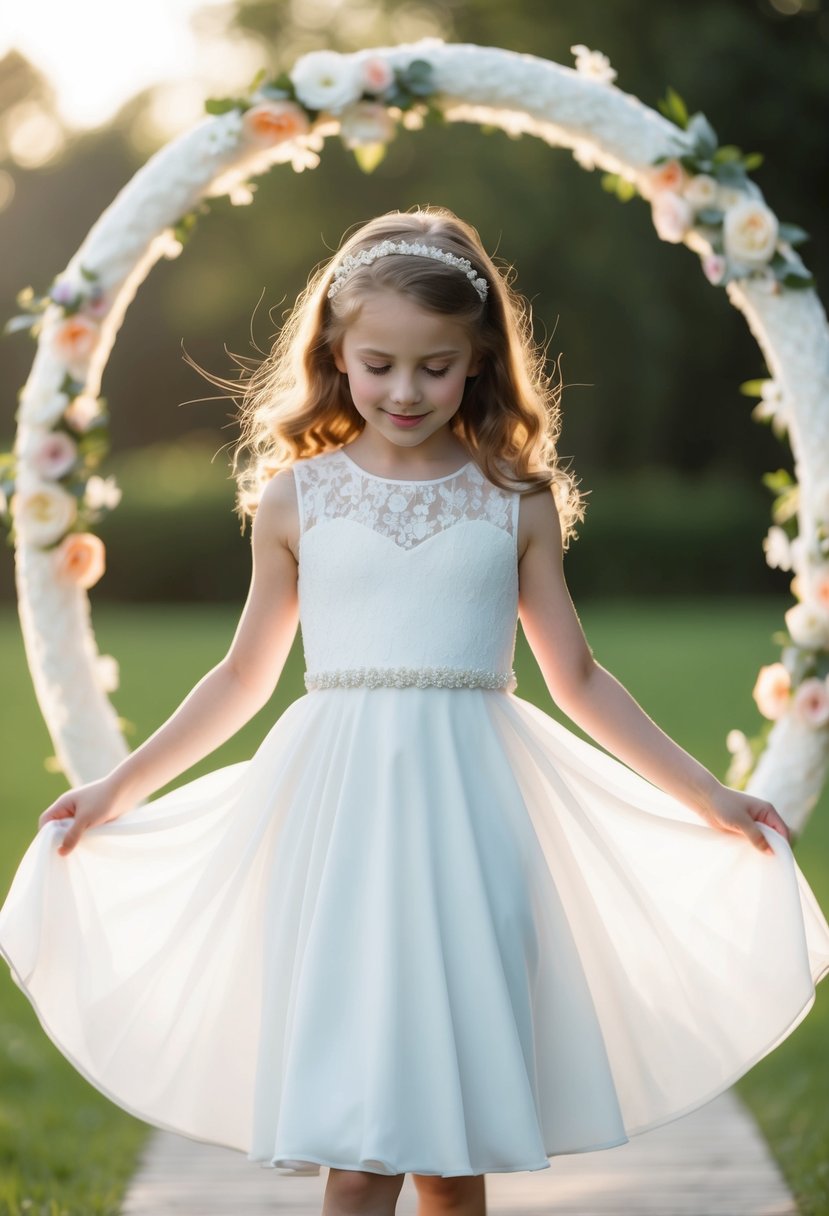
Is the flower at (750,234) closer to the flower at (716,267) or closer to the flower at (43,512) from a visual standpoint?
the flower at (716,267)

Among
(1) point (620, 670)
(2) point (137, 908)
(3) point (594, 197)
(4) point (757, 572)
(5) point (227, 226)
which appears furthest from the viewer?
(5) point (227, 226)

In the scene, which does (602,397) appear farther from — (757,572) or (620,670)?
(620,670)

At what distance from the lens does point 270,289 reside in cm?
2808

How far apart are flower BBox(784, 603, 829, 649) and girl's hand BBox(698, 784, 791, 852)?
0.83m

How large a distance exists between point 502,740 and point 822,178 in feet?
71.2

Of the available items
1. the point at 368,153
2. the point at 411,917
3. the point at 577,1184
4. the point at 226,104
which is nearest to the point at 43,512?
the point at 226,104

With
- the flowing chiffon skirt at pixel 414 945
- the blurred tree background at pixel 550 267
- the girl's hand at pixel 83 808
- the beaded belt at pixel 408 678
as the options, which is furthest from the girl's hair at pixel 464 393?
the blurred tree background at pixel 550 267

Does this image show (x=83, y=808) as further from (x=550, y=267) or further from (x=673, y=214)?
(x=550, y=267)

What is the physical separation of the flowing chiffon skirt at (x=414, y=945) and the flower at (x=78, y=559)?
0.87 metres

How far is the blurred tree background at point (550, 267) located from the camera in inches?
811

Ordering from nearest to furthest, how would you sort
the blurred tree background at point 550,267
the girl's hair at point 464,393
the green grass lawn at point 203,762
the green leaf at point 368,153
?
the girl's hair at point 464,393
the green leaf at point 368,153
the green grass lawn at point 203,762
the blurred tree background at point 550,267

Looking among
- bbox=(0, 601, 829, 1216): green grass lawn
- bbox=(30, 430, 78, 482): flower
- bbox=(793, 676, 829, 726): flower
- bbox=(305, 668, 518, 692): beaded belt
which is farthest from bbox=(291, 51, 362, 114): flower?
bbox=(0, 601, 829, 1216): green grass lawn

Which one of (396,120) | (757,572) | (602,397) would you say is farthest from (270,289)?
(396,120)

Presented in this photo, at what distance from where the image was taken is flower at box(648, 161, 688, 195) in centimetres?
363
